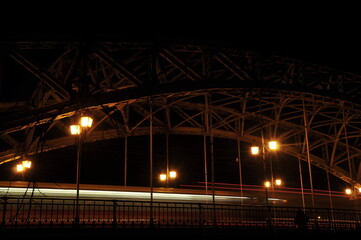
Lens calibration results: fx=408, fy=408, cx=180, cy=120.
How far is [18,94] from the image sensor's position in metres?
18.2

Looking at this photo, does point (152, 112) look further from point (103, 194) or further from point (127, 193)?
point (103, 194)

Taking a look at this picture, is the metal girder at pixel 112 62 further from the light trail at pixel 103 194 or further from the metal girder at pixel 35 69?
the light trail at pixel 103 194

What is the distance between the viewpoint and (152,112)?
68.4ft

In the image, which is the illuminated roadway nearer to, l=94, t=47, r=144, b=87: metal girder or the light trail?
the light trail

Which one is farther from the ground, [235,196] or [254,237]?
[235,196]

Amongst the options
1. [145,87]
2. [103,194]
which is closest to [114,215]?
[145,87]

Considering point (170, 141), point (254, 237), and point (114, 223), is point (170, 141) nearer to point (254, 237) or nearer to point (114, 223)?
point (254, 237)

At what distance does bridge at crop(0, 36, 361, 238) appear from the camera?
12273 millimetres

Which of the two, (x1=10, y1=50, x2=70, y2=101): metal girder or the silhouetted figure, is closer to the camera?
(x1=10, y1=50, x2=70, y2=101): metal girder

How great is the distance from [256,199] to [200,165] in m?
7.71

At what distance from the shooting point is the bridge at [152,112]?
12.3 m

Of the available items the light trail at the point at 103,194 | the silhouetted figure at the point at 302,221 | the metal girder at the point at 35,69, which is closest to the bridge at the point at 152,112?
the metal girder at the point at 35,69

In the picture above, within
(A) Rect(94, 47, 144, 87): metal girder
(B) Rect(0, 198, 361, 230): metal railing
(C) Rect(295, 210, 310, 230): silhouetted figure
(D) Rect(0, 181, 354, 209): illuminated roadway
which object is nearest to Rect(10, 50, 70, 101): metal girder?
(A) Rect(94, 47, 144, 87): metal girder

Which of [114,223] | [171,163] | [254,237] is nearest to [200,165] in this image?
[171,163]
